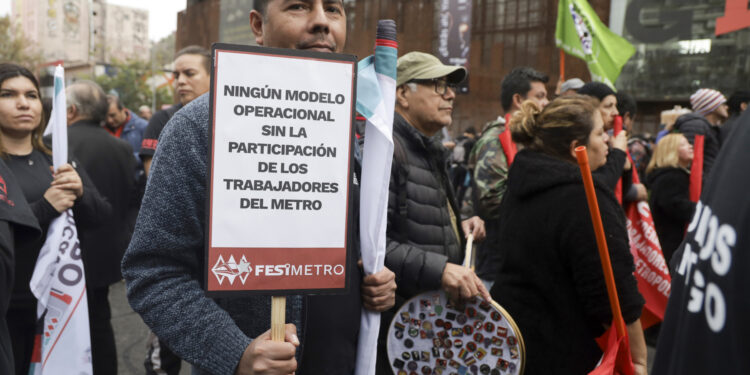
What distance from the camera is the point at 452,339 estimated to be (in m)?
2.28

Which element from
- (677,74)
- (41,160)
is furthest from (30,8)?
(41,160)

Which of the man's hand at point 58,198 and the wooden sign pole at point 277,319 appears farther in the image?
the man's hand at point 58,198

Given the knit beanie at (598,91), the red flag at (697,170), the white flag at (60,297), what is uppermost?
the knit beanie at (598,91)

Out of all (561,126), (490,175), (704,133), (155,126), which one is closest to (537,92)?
(490,175)

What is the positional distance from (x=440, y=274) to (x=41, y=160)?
218 centimetres

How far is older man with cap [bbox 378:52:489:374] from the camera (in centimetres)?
238

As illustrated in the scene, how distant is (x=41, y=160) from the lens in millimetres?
3111

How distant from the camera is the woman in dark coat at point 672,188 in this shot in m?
4.75

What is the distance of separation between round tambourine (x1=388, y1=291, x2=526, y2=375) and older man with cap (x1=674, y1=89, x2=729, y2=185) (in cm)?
344

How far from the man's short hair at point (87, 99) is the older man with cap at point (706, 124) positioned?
182 inches

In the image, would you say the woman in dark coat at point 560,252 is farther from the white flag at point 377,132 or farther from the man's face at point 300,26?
the man's face at point 300,26

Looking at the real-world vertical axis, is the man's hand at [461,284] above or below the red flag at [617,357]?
above

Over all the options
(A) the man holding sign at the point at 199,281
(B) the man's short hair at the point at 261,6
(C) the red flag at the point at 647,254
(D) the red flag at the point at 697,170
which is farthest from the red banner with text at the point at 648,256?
(B) the man's short hair at the point at 261,6

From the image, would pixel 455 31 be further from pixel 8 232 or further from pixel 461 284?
pixel 8 232
